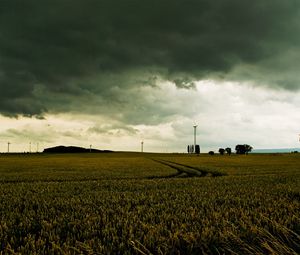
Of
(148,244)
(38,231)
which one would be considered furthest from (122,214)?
(148,244)

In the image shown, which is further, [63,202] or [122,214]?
[63,202]

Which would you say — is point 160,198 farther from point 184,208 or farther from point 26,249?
point 26,249

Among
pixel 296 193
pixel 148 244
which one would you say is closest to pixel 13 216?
pixel 148 244

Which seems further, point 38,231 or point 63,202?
point 63,202

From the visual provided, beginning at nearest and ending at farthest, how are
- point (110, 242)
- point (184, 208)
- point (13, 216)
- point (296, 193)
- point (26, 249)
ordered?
point (26, 249) → point (110, 242) → point (13, 216) → point (184, 208) → point (296, 193)

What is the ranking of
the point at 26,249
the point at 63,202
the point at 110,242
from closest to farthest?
the point at 26,249
the point at 110,242
the point at 63,202

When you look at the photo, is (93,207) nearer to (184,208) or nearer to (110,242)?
(184,208)

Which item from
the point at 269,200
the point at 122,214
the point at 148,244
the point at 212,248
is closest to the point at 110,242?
the point at 148,244

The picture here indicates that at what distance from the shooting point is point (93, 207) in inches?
445

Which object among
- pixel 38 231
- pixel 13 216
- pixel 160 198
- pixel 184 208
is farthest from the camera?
pixel 160 198

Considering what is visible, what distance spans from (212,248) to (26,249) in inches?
151

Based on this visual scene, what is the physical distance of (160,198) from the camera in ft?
44.4

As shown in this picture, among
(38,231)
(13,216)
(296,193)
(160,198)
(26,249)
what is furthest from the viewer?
(296,193)

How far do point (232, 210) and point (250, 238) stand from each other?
331 centimetres
